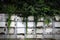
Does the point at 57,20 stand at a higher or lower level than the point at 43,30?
higher

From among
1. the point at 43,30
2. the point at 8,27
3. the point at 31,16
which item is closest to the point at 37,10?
the point at 31,16

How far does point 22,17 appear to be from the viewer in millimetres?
2908

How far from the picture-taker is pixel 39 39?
2.94 metres

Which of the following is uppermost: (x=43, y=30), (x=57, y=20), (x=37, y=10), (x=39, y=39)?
(x=37, y=10)

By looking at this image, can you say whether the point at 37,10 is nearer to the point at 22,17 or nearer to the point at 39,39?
the point at 22,17

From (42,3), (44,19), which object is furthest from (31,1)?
(44,19)

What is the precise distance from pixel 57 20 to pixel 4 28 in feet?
3.46

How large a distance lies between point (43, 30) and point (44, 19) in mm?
219

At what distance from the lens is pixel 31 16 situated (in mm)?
2920

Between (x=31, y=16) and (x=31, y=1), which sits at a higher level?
(x=31, y=1)

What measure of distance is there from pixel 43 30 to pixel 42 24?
120 mm

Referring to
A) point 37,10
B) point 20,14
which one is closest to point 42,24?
point 37,10

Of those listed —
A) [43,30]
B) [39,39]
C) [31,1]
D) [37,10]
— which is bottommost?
[39,39]

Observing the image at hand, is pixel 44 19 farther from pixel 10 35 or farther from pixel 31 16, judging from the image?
pixel 10 35
